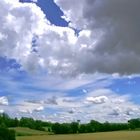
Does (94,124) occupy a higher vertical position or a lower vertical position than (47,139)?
higher

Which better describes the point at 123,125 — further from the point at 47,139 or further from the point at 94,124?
the point at 47,139

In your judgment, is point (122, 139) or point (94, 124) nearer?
point (122, 139)

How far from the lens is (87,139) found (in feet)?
337

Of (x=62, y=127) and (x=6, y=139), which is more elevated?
(x=62, y=127)

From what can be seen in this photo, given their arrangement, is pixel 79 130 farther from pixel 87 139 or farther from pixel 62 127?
pixel 87 139

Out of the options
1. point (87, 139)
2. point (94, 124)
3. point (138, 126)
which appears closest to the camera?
point (87, 139)

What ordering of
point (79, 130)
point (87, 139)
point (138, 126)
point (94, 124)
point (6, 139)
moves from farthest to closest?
1. point (138, 126)
2. point (94, 124)
3. point (79, 130)
4. point (87, 139)
5. point (6, 139)

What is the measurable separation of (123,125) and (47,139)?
274 ft

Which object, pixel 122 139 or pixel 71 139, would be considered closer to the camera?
pixel 122 139

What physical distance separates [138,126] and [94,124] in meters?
31.6

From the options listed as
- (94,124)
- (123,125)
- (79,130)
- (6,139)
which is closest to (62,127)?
(79,130)

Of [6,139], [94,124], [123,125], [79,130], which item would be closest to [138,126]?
[123,125]

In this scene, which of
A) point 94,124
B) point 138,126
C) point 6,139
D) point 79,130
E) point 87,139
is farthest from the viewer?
point 138,126

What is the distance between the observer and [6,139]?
77875 mm
